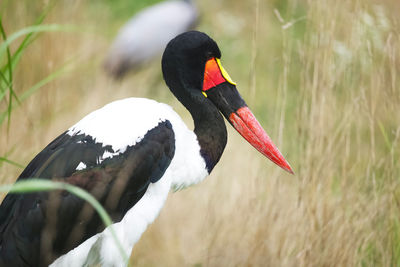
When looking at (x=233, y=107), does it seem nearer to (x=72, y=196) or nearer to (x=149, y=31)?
(x=72, y=196)

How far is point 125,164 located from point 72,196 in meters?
0.24

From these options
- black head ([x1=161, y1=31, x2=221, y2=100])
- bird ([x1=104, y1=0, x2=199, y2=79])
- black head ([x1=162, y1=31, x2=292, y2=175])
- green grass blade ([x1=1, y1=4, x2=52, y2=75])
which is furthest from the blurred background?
bird ([x1=104, y1=0, x2=199, y2=79])

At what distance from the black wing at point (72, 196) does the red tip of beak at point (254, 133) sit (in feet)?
1.42

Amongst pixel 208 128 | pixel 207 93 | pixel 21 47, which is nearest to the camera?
pixel 21 47

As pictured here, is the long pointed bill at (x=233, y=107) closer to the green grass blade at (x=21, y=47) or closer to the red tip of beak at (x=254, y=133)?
the red tip of beak at (x=254, y=133)

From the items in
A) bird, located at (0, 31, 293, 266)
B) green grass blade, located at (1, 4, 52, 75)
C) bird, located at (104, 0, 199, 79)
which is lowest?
bird, located at (104, 0, 199, 79)

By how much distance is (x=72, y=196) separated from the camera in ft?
7.98

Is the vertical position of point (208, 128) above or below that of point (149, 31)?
above

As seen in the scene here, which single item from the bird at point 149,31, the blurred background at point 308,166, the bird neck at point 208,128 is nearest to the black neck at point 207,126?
the bird neck at point 208,128

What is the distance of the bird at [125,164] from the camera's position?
2389 millimetres

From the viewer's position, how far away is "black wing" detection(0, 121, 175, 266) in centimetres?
236

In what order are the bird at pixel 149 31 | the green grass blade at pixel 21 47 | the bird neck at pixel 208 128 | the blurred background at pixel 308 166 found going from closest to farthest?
the green grass blade at pixel 21 47
the blurred background at pixel 308 166
the bird neck at pixel 208 128
the bird at pixel 149 31

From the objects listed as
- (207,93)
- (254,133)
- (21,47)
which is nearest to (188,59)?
(207,93)

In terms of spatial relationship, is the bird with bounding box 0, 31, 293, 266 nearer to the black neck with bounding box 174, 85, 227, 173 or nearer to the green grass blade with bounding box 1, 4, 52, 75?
the black neck with bounding box 174, 85, 227, 173
